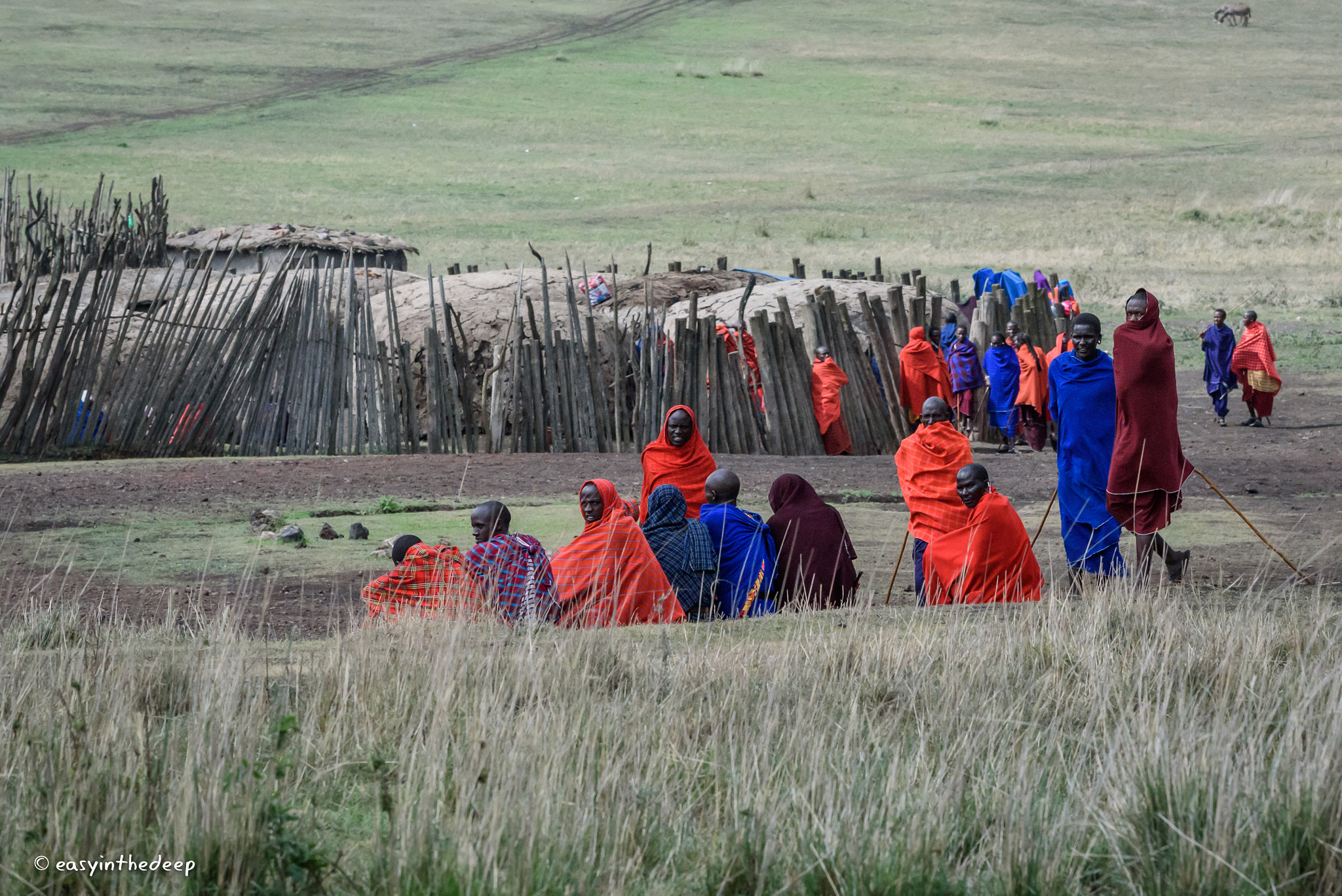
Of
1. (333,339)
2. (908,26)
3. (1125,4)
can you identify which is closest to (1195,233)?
(333,339)

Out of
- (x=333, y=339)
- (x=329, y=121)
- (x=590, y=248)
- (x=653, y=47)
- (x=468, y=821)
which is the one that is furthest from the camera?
(x=653, y=47)

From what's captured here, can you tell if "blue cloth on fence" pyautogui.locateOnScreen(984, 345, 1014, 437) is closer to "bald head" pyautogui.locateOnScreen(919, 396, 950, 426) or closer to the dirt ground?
the dirt ground

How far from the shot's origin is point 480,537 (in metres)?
6.11

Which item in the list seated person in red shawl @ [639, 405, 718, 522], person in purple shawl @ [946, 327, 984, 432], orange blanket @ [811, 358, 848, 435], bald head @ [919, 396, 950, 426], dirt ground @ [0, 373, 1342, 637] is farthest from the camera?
person in purple shawl @ [946, 327, 984, 432]

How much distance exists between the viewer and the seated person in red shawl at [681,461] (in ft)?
26.6

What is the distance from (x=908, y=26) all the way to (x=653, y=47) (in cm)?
1492

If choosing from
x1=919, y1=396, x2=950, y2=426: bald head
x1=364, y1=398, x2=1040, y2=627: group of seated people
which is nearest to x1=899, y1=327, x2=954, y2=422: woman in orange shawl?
x1=919, y1=396, x2=950, y2=426: bald head

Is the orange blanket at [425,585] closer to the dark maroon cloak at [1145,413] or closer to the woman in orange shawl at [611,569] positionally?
the woman in orange shawl at [611,569]

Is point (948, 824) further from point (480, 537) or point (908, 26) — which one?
point (908, 26)

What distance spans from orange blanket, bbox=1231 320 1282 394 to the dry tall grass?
10.0 m

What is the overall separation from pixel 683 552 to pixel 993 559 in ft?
4.73

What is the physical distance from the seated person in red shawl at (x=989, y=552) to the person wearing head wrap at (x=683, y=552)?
3.49 ft

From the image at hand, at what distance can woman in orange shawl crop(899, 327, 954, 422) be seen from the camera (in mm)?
12812

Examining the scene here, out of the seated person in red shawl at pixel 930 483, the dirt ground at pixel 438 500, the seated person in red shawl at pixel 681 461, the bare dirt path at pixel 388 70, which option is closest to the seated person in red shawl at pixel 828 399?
the dirt ground at pixel 438 500
